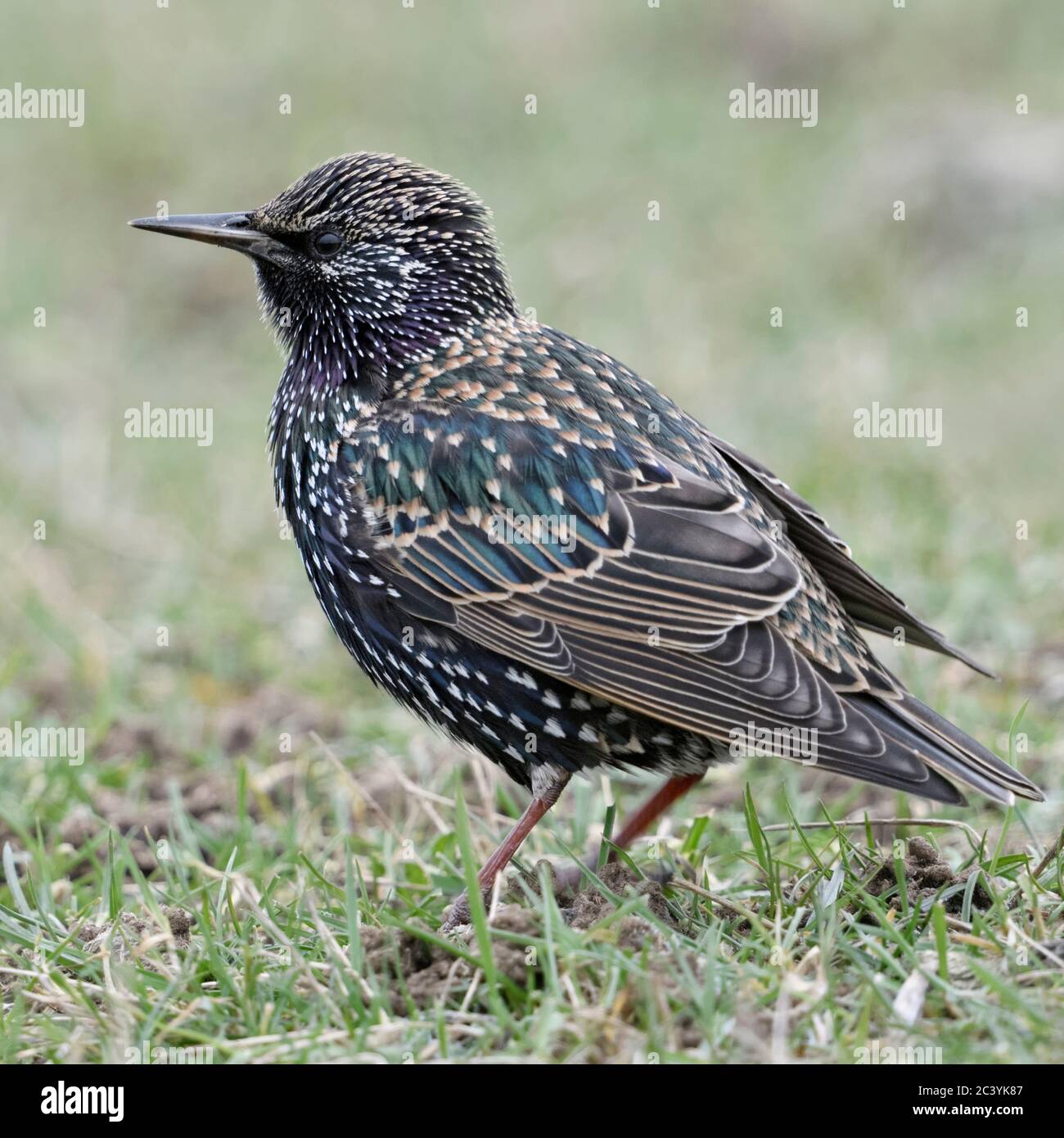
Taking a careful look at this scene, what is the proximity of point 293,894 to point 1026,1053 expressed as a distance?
2.05 meters

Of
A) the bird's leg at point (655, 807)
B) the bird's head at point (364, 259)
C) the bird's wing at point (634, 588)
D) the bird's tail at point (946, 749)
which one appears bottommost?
the bird's leg at point (655, 807)

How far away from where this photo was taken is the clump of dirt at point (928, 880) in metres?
3.62

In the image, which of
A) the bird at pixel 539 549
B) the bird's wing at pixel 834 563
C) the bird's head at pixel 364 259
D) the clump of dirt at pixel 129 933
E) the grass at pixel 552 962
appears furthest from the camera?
the bird's head at pixel 364 259

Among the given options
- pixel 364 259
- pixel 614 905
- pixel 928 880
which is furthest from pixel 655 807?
pixel 364 259

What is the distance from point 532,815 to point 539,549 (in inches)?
27.3

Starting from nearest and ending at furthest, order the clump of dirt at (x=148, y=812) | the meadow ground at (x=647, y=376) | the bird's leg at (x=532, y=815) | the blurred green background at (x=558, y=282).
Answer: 1. the meadow ground at (x=647, y=376)
2. the bird's leg at (x=532, y=815)
3. the clump of dirt at (x=148, y=812)
4. the blurred green background at (x=558, y=282)

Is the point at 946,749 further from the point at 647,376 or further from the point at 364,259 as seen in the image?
the point at 647,376

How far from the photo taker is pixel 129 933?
12.1 ft

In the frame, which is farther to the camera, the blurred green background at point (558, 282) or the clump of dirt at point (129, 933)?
the blurred green background at point (558, 282)

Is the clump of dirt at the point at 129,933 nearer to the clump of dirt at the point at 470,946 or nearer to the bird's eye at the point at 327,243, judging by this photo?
the clump of dirt at the point at 470,946

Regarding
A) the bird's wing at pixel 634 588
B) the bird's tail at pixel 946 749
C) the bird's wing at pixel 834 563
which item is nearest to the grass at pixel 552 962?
the bird's tail at pixel 946 749

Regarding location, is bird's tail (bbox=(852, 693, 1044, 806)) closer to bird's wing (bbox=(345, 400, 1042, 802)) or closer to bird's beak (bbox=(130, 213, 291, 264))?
bird's wing (bbox=(345, 400, 1042, 802))

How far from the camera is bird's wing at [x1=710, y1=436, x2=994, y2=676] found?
14.2 ft

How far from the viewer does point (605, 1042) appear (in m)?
3.01
